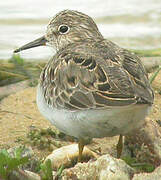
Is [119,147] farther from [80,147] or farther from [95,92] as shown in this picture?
[95,92]

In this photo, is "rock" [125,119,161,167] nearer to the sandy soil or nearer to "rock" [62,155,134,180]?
the sandy soil

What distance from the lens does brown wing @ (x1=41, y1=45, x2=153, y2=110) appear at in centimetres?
A: 498

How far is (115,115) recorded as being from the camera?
4926mm

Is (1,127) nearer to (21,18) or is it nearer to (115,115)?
(115,115)

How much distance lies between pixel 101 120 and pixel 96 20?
8121 mm

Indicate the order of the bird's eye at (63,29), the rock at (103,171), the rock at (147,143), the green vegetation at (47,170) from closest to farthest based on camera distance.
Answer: the rock at (103,171)
the green vegetation at (47,170)
the rock at (147,143)
the bird's eye at (63,29)

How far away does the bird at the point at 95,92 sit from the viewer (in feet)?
16.3

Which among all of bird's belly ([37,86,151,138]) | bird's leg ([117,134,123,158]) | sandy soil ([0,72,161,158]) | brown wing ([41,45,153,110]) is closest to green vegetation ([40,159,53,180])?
bird's belly ([37,86,151,138])

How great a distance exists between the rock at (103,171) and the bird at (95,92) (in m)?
0.54

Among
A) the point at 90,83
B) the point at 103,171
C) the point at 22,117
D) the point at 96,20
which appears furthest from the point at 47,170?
the point at 96,20

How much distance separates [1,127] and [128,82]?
2.07 m

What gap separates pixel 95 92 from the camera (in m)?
5.08

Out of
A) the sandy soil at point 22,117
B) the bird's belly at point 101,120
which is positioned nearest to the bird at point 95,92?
the bird's belly at point 101,120

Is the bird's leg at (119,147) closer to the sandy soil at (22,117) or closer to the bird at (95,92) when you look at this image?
the bird at (95,92)
